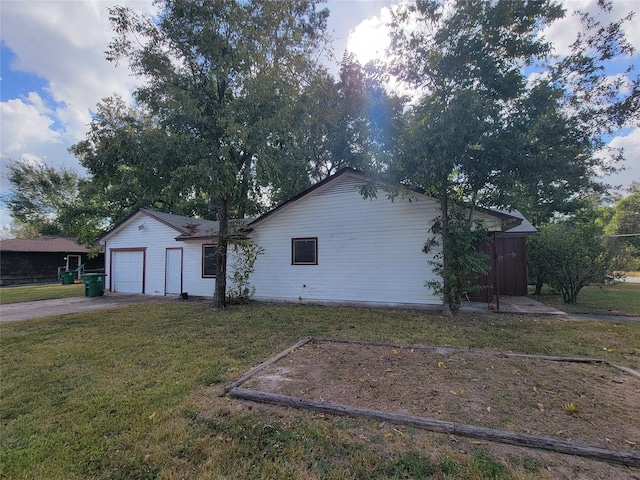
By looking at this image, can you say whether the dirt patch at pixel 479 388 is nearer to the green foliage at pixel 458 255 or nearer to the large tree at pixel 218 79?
the green foliage at pixel 458 255

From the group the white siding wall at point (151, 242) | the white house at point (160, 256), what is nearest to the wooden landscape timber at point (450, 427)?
the white house at point (160, 256)

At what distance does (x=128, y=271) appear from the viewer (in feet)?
48.7

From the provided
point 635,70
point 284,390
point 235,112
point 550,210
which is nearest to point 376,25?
point 235,112

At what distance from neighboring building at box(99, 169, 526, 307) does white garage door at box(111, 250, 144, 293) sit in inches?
70.8

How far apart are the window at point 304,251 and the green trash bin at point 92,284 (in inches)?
354

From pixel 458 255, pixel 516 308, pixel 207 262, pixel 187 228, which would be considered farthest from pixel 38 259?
pixel 516 308

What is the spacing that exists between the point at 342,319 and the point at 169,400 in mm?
5040

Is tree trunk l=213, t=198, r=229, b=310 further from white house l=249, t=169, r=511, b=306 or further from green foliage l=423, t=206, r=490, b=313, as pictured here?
green foliage l=423, t=206, r=490, b=313

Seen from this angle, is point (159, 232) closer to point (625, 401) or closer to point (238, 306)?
point (238, 306)

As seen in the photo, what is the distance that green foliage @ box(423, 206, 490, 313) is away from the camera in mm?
7561

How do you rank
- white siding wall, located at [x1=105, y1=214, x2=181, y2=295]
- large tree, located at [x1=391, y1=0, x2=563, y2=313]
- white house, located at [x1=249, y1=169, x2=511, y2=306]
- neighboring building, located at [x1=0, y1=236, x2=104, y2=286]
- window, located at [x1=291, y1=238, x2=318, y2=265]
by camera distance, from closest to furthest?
large tree, located at [x1=391, y1=0, x2=563, y2=313], white house, located at [x1=249, y1=169, x2=511, y2=306], window, located at [x1=291, y1=238, x2=318, y2=265], white siding wall, located at [x1=105, y1=214, x2=181, y2=295], neighboring building, located at [x1=0, y1=236, x2=104, y2=286]

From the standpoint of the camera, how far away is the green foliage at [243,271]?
10977mm

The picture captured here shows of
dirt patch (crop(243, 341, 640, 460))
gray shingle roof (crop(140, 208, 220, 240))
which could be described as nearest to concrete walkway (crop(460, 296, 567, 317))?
dirt patch (crop(243, 341, 640, 460))

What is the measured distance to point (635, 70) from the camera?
8055mm
